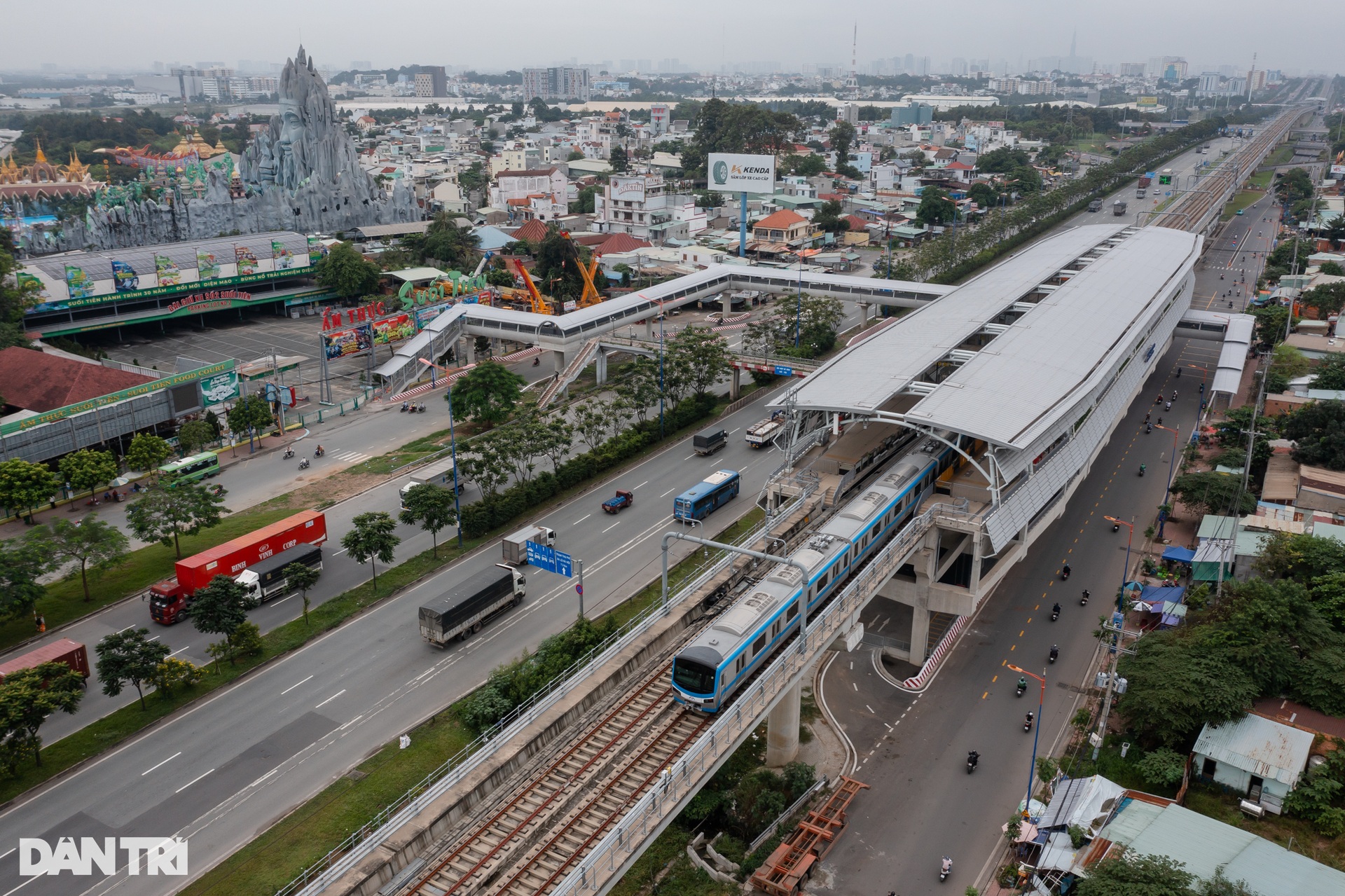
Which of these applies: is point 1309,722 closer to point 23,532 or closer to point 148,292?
point 23,532

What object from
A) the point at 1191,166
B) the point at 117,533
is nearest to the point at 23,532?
the point at 117,533

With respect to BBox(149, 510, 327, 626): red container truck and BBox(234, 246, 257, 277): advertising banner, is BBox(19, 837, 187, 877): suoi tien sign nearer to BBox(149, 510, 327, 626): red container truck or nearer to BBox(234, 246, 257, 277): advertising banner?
BBox(149, 510, 327, 626): red container truck

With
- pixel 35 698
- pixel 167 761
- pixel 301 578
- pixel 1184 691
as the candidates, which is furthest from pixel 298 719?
pixel 1184 691

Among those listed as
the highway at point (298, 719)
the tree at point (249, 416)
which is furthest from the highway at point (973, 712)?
the tree at point (249, 416)

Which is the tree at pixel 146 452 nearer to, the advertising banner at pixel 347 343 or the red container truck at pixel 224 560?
the red container truck at pixel 224 560

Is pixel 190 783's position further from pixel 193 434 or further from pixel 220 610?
pixel 193 434

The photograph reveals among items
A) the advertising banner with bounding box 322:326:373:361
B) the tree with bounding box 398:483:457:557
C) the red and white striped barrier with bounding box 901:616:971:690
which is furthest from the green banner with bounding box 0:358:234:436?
the red and white striped barrier with bounding box 901:616:971:690
